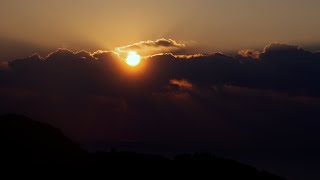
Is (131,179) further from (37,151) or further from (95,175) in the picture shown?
(37,151)

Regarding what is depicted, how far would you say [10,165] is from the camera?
398 ft

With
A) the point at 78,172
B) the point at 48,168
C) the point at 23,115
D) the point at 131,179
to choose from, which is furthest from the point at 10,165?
the point at 23,115

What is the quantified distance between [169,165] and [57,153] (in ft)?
205

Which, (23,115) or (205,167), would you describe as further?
(23,115)

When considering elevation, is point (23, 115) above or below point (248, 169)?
above

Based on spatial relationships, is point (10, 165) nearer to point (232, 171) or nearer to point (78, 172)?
point (78, 172)

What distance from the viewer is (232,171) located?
371 ft

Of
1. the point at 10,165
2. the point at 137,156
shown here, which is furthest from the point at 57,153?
the point at 137,156

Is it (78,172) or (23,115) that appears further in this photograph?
(23,115)

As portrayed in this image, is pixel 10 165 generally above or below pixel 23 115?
below

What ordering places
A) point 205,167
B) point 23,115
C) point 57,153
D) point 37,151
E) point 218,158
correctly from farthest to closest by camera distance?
point 23,115
point 57,153
point 37,151
point 218,158
point 205,167

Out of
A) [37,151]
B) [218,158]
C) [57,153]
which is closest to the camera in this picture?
[218,158]

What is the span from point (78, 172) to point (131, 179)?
9.73 meters

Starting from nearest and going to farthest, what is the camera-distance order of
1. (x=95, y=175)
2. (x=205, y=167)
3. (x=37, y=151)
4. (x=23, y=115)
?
1. (x=95, y=175)
2. (x=205, y=167)
3. (x=37, y=151)
4. (x=23, y=115)
